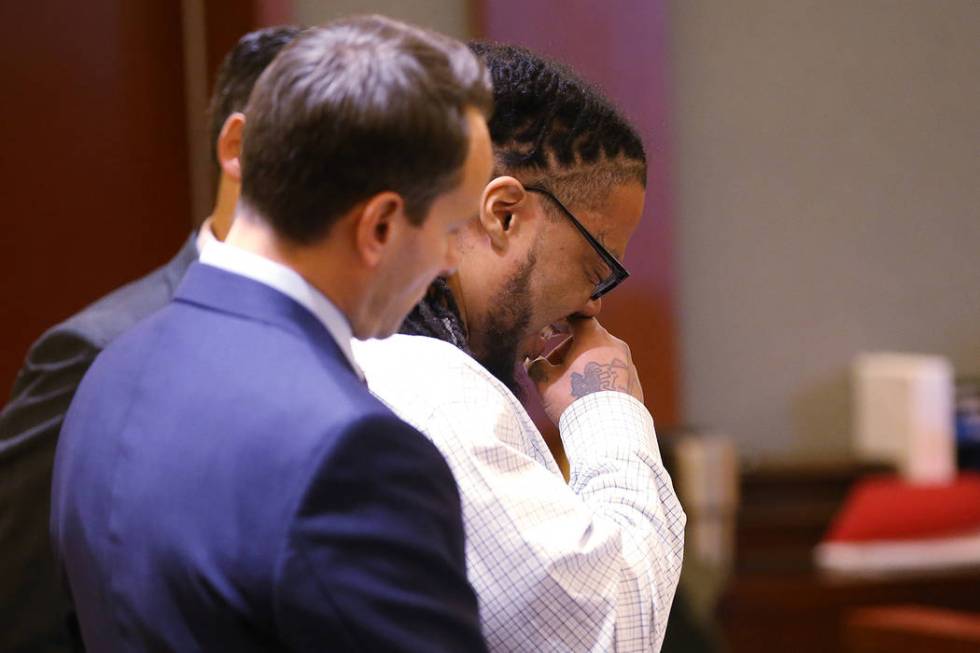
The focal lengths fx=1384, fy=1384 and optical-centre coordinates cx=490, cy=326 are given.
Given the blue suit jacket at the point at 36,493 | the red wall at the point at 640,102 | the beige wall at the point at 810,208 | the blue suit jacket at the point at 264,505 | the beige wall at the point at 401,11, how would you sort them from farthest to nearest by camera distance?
the beige wall at the point at 810,208 < the red wall at the point at 640,102 < the beige wall at the point at 401,11 < the blue suit jacket at the point at 36,493 < the blue suit jacket at the point at 264,505

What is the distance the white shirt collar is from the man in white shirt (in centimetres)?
18

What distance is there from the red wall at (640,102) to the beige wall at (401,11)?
49mm

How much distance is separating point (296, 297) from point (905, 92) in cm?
251

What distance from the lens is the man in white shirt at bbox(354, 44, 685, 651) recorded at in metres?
1.08

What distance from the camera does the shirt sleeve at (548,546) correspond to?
3.54ft

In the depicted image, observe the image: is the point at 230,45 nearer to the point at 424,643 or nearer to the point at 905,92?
the point at 905,92

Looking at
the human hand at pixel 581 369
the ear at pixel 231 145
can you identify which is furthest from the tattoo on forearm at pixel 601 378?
the ear at pixel 231 145

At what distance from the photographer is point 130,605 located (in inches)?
36.9

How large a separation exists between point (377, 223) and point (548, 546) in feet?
1.00

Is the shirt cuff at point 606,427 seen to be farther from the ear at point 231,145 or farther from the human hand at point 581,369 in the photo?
the ear at point 231,145

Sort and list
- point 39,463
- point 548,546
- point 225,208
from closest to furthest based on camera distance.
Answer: point 548,546 < point 39,463 < point 225,208

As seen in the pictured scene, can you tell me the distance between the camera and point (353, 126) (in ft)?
2.98

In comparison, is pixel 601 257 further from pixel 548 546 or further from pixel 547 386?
pixel 548 546

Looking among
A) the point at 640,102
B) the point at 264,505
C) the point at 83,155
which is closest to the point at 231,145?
the point at 264,505
